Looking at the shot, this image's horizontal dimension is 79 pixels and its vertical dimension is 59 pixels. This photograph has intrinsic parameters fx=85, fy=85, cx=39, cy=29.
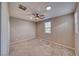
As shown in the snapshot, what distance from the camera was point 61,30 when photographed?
6.68 ft

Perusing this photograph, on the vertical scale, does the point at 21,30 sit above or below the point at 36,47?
above

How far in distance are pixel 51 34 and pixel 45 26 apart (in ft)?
0.82

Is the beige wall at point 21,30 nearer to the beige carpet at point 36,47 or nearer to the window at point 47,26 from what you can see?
the beige carpet at point 36,47

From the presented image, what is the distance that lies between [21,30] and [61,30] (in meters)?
0.94

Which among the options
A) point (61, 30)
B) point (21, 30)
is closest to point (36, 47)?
point (21, 30)

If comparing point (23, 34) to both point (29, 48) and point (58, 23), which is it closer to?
point (29, 48)

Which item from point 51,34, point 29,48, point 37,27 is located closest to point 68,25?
point 51,34

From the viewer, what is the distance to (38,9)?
1.91 metres

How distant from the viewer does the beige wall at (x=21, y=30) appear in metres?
1.80

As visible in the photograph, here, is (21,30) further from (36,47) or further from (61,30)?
(61,30)

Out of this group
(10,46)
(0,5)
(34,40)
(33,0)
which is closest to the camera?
(0,5)

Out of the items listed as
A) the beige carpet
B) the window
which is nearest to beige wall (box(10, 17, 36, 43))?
the beige carpet

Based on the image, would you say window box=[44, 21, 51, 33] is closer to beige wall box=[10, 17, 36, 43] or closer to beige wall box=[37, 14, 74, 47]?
beige wall box=[37, 14, 74, 47]

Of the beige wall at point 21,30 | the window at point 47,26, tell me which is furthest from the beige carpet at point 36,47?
the window at point 47,26
